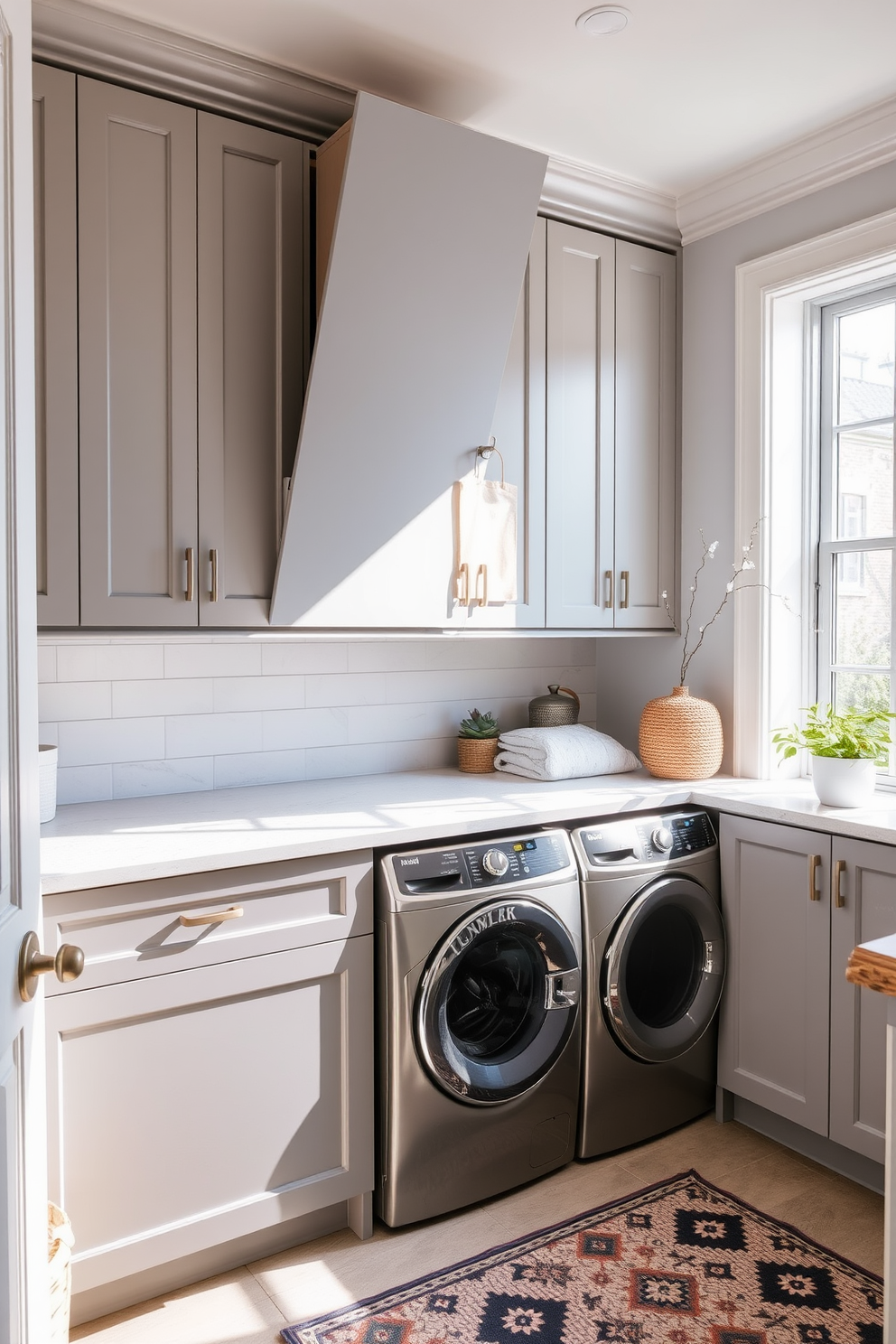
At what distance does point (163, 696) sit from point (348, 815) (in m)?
0.64

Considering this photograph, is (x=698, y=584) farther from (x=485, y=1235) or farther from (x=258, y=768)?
(x=485, y=1235)

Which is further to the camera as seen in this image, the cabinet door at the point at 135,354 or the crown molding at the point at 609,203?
the crown molding at the point at 609,203

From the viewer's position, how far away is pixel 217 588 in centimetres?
222

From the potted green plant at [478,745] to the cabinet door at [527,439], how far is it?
1.30 feet

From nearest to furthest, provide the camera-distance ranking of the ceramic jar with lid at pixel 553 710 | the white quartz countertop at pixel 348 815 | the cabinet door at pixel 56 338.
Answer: the white quartz countertop at pixel 348 815 → the cabinet door at pixel 56 338 → the ceramic jar with lid at pixel 553 710

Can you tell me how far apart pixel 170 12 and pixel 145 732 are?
1625 millimetres

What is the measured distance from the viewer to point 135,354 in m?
2.11

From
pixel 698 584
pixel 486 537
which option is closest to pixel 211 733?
pixel 486 537

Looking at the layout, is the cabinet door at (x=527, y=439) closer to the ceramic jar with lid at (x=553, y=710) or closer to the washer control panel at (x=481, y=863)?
the ceramic jar with lid at (x=553, y=710)

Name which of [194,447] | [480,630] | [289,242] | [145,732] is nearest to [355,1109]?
[145,732]

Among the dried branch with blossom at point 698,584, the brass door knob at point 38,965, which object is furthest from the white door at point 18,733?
the dried branch with blossom at point 698,584

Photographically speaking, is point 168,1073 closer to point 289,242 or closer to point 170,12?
point 289,242

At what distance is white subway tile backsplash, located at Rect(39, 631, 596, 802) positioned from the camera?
241cm

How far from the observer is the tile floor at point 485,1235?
1.88 metres
